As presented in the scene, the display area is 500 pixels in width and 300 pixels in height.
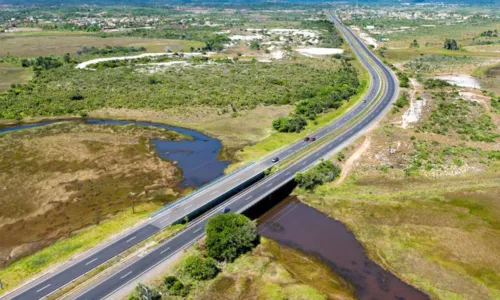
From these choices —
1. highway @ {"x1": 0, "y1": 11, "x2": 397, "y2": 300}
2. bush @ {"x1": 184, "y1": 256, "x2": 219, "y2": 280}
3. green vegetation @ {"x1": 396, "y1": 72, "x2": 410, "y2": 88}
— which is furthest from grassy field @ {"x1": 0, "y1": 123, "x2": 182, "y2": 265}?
green vegetation @ {"x1": 396, "y1": 72, "x2": 410, "y2": 88}

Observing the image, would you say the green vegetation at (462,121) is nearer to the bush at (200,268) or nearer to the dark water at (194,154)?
the dark water at (194,154)

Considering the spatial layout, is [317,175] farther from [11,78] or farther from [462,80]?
[11,78]

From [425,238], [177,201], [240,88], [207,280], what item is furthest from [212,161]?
[240,88]

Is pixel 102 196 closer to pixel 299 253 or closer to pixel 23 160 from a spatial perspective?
pixel 23 160

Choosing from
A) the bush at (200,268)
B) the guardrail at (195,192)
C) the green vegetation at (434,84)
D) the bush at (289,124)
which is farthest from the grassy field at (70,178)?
the green vegetation at (434,84)

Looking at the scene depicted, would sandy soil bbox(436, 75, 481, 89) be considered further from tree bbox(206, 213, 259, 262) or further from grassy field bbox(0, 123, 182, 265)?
tree bbox(206, 213, 259, 262)

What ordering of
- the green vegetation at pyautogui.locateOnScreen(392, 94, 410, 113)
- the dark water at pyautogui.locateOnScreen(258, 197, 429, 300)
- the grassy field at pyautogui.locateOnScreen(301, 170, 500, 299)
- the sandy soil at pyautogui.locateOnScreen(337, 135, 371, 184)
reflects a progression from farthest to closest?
the green vegetation at pyautogui.locateOnScreen(392, 94, 410, 113) < the sandy soil at pyautogui.locateOnScreen(337, 135, 371, 184) < the grassy field at pyautogui.locateOnScreen(301, 170, 500, 299) < the dark water at pyautogui.locateOnScreen(258, 197, 429, 300)
